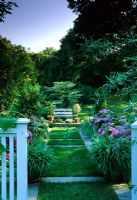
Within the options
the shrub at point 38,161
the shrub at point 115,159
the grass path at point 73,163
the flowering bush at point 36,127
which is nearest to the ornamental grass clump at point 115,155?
the shrub at point 115,159

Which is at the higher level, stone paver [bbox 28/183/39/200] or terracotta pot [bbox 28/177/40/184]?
terracotta pot [bbox 28/177/40/184]

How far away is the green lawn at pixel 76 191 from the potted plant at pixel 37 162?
0.62 feet

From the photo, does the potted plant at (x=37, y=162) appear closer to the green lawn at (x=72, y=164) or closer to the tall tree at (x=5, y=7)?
the green lawn at (x=72, y=164)

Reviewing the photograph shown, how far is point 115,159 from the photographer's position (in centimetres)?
566

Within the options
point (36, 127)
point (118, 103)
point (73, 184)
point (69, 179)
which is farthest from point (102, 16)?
point (73, 184)

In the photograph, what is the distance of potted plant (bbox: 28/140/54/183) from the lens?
5664mm

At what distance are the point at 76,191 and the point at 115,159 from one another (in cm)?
80

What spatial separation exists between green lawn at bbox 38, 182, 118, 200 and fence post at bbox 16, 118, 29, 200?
3.66 feet

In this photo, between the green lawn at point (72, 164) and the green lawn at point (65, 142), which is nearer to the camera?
the green lawn at point (72, 164)

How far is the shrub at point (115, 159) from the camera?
560cm

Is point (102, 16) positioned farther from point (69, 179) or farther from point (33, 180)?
point (33, 180)

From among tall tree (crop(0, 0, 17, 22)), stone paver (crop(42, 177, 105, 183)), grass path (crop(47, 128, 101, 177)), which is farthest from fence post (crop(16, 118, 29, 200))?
tall tree (crop(0, 0, 17, 22))

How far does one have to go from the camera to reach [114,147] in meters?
5.73

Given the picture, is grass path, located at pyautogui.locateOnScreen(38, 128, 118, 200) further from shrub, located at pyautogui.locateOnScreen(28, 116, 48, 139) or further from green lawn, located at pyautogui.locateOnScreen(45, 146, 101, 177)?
shrub, located at pyautogui.locateOnScreen(28, 116, 48, 139)
